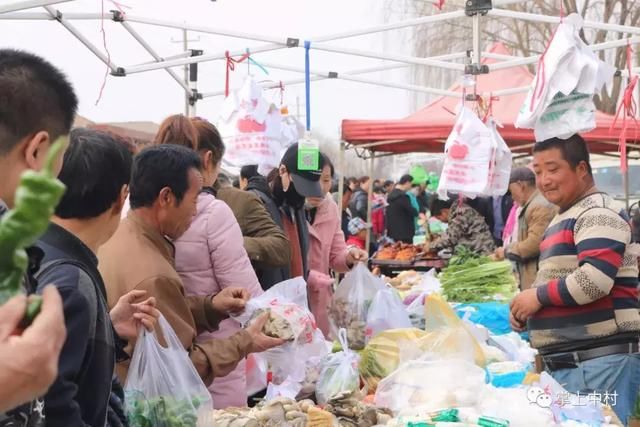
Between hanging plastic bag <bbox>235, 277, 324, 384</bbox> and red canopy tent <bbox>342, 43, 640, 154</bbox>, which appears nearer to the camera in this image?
hanging plastic bag <bbox>235, 277, 324, 384</bbox>

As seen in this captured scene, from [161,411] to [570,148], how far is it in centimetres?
209

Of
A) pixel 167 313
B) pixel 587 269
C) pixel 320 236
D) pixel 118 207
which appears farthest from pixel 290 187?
pixel 118 207

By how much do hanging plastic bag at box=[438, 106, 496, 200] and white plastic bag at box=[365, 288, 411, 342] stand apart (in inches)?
53.4

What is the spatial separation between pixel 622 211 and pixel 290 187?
1782 mm

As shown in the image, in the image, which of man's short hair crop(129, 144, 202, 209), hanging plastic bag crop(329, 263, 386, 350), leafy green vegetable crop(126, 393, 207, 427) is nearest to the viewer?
leafy green vegetable crop(126, 393, 207, 427)

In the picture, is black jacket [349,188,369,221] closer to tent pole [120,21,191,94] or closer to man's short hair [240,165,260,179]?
tent pole [120,21,191,94]

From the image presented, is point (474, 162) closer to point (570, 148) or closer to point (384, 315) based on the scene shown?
point (384, 315)

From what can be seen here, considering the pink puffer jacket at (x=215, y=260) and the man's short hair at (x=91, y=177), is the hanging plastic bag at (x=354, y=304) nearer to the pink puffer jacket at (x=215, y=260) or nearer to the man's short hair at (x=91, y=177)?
the pink puffer jacket at (x=215, y=260)

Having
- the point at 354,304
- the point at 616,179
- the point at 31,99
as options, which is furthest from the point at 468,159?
the point at 616,179

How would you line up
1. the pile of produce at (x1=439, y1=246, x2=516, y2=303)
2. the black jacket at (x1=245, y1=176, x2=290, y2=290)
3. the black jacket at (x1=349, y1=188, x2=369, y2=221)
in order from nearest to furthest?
the black jacket at (x1=245, y1=176, x2=290, y2=290)
the pile of produce at (x1=439, y1=246, x2=516, y2=303)
the black jacket at (x1=349, y1=188, x2=369, y2=221)

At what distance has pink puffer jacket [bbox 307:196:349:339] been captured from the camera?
4.50 m

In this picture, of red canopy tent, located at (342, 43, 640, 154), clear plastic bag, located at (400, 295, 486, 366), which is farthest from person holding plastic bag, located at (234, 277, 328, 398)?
red canopy tent, located at (342, 43, 640, 154)

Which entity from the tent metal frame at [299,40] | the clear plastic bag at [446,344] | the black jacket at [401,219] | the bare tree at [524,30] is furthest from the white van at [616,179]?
the clear plastic bag at [446,344]

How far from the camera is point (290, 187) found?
4230 mm
